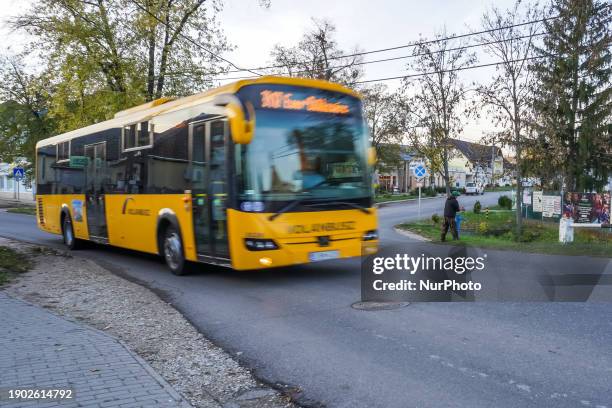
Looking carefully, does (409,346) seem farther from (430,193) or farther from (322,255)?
(430,193)

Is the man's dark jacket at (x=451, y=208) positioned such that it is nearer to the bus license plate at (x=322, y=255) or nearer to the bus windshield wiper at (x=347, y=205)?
the bus windshield wiper at (x=347, y=205)

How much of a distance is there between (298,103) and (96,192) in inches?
279

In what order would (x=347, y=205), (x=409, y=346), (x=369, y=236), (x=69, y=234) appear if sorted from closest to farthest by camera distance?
1. (x=409, y=346)
2. (x=347, y=205)
3. (x=369, y=236)
4. (x=69, y=234)

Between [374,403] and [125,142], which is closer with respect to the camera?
[374,403]

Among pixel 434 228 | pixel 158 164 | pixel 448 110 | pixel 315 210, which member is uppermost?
pixel 448 110

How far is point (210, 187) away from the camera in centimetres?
873

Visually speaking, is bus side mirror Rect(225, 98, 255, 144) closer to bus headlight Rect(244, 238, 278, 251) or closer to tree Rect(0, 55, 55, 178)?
bus headlight Rect(244, 238, 278, 251)

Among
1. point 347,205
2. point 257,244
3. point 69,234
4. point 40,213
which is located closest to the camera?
point 257,244

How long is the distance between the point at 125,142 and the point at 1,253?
4235 mm

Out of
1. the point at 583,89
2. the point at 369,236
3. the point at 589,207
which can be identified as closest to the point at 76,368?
the point at 369,236

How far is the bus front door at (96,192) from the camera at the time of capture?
13.0 metres

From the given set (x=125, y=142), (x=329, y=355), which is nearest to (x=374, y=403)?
(x=329, y=355)

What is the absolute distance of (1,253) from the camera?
499 inches

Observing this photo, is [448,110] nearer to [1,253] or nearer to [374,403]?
[1,253]
